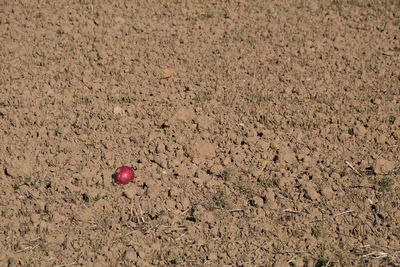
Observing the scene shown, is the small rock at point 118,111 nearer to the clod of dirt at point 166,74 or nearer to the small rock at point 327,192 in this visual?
the clod of dirt at point 166,74

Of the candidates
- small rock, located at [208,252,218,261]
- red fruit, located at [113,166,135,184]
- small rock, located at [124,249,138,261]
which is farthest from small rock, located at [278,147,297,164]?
small rock, located at [124,249,138,261]

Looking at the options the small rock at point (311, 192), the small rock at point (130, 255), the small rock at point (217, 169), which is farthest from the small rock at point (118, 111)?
the small rock at point (311, 192)

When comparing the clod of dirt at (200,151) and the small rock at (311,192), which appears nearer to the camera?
the small rock at (311,192)

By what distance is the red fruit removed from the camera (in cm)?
347

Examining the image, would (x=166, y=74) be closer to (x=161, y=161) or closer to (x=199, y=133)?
(x=199, y=133)

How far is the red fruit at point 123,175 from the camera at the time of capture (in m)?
3.47

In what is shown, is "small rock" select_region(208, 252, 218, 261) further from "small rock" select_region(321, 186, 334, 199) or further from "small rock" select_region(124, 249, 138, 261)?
"small rock" select_region(321, 186, 334, 199)

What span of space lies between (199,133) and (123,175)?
83 centimetres

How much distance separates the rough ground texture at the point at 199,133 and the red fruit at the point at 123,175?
68 mm

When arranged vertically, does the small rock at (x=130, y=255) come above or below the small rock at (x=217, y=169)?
below

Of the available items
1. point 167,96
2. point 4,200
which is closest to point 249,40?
point 167,96

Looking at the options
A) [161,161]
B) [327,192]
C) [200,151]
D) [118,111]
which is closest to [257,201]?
[327,192]

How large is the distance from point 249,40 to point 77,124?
2184 mm

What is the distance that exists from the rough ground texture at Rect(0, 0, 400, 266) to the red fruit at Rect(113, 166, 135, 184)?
0.07 meters
